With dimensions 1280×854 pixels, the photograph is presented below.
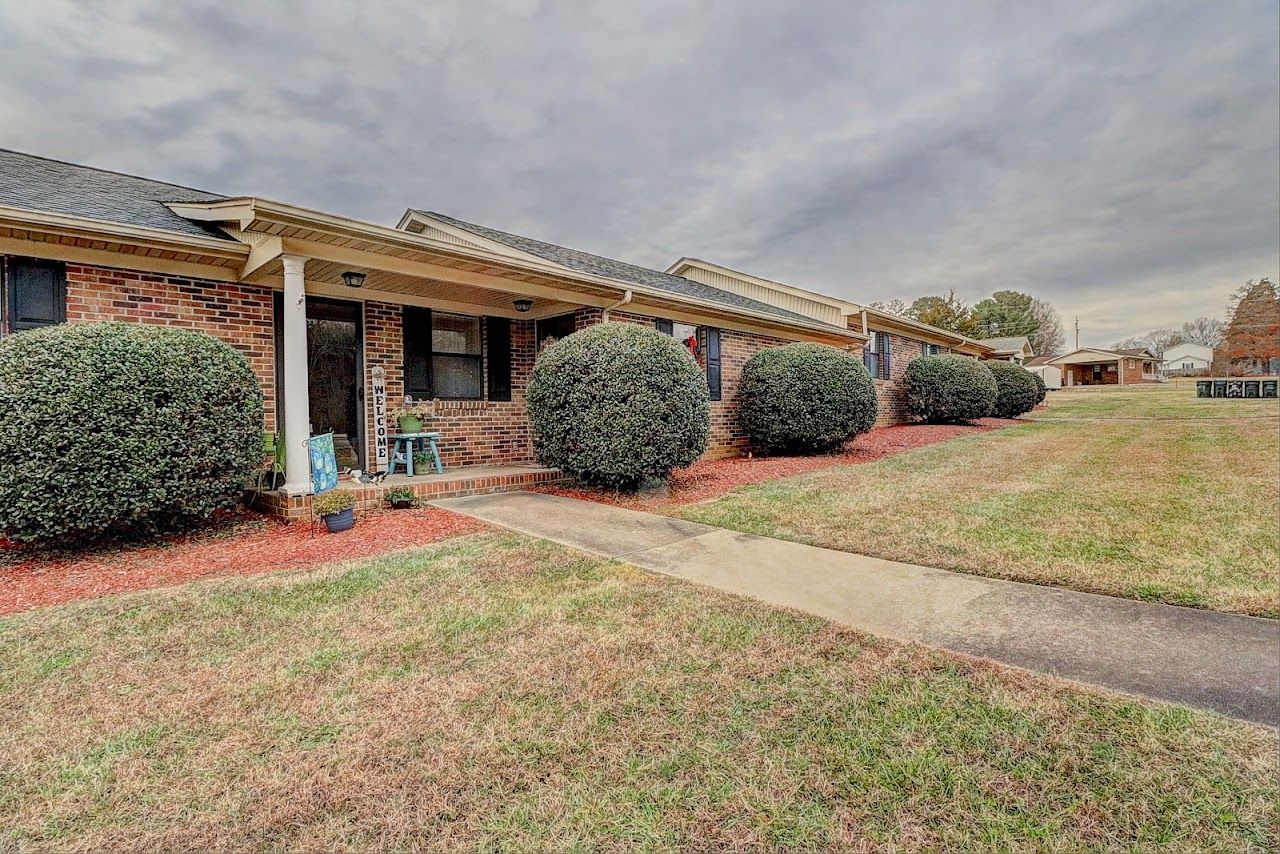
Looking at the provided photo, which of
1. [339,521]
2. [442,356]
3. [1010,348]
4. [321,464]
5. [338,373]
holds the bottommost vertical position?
[339,521]

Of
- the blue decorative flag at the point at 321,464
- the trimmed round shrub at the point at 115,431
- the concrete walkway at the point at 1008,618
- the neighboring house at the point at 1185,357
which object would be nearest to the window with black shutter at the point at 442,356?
the blue decorative flag at the point at 321,464

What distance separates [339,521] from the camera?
539 cm

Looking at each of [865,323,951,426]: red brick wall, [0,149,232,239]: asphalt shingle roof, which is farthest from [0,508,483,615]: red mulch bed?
[865,323,951,426]: red brick wall

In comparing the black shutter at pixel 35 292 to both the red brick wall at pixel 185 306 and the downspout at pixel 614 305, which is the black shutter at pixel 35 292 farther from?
the downspout at pixel 614 305

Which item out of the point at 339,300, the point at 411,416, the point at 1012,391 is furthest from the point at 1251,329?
the point at 339,300

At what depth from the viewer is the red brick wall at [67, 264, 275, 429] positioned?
5.68 meters

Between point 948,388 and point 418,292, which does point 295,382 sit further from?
point 948,388

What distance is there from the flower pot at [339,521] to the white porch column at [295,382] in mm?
725

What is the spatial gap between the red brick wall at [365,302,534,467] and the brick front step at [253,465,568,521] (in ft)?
1.39

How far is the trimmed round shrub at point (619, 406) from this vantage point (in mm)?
6707

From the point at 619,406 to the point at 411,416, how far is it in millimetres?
3137

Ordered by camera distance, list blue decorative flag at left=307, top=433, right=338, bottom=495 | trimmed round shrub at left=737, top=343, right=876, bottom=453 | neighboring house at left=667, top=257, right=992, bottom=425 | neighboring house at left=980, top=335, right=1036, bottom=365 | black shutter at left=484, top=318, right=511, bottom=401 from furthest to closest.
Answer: neighboring house at left=980, top=335, right=1036, bottom=365, neighboring house at left=667, top=257, right=992, bottom=425, trimmed round shrub at left=737, top=343, right=876, bottom=453, black shutter at left=484, top=318, right=511, bottom=401, blue decorative flag at left=307, top=433, right=338, bottom=495

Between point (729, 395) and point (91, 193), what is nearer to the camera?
point (91, 193)

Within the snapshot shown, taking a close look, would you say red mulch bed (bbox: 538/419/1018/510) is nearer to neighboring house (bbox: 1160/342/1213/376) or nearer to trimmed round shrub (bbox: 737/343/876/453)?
trimmed round shrub (bbox: 737/343/876/453)
